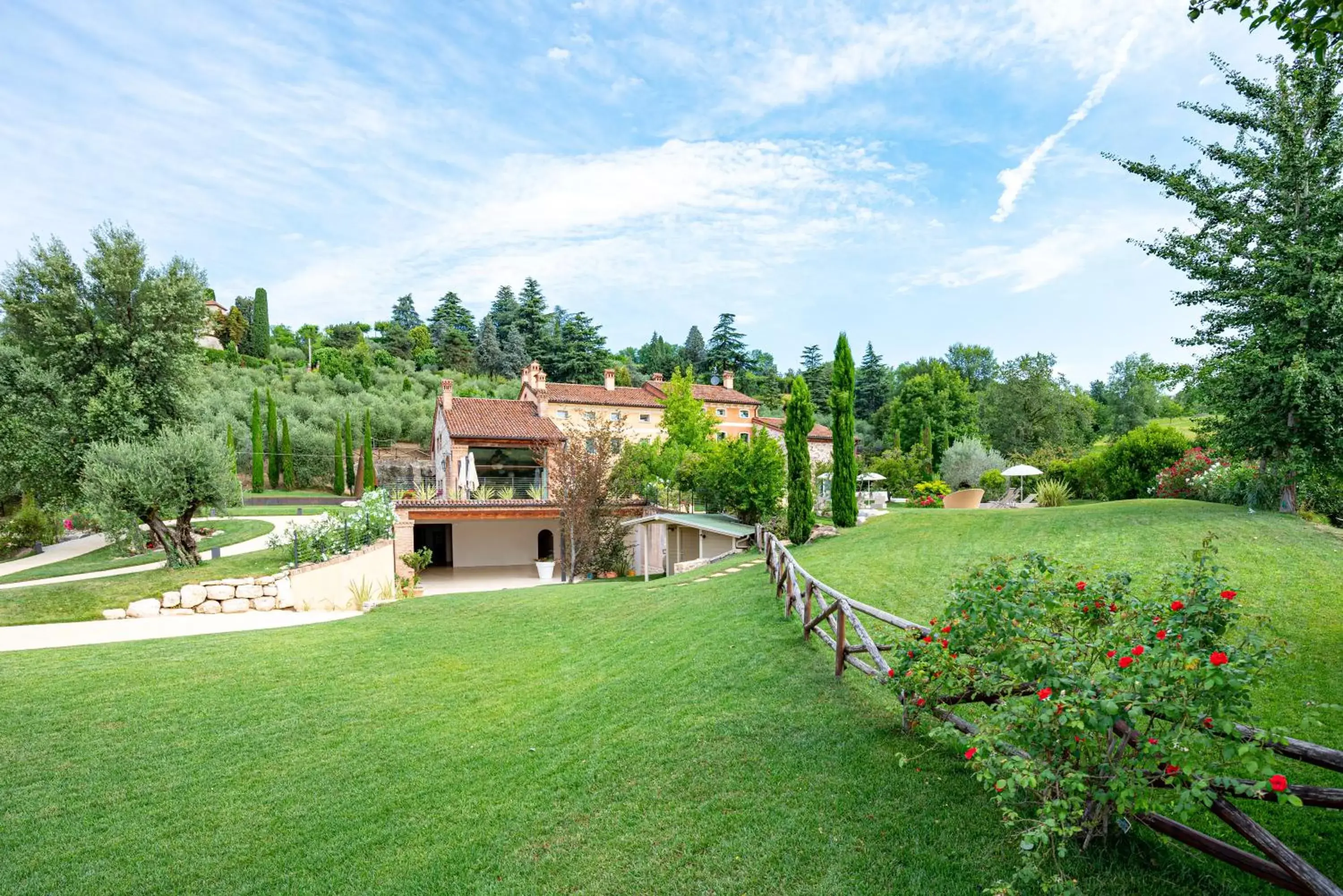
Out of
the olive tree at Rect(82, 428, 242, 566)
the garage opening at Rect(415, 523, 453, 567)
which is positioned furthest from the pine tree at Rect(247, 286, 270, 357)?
the olive tree at Rect(82, 428, 242, 566)

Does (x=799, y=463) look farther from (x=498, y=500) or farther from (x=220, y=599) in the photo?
(x=220, y=599)

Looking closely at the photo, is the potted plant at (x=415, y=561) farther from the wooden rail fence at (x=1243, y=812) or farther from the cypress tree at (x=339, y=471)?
the cypress tree at (x=339, y=471)

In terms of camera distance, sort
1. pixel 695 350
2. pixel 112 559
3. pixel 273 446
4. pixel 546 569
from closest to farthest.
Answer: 1. pixel 112 559
2. pixel 546 569
3. pixel 273 446
4. pixel 695 350

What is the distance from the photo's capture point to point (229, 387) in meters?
42.4

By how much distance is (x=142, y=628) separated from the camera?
11.4m

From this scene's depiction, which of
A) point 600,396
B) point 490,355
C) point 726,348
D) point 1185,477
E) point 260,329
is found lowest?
point 1185,477

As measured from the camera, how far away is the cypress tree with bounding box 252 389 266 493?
35.8 metres

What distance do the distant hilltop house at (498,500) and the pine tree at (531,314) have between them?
30124 millimetres

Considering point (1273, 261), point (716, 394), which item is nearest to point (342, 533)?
point (1273, 261)

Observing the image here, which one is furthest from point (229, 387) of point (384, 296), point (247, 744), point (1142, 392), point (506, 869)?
point (1142, 392)

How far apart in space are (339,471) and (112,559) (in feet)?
69.6

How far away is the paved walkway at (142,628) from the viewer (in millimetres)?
10172

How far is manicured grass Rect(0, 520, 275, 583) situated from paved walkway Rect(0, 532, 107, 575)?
33cm

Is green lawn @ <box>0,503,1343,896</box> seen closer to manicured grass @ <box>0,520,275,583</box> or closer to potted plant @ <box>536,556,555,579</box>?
manicured grass @ <box>0,520,275,583</box>
